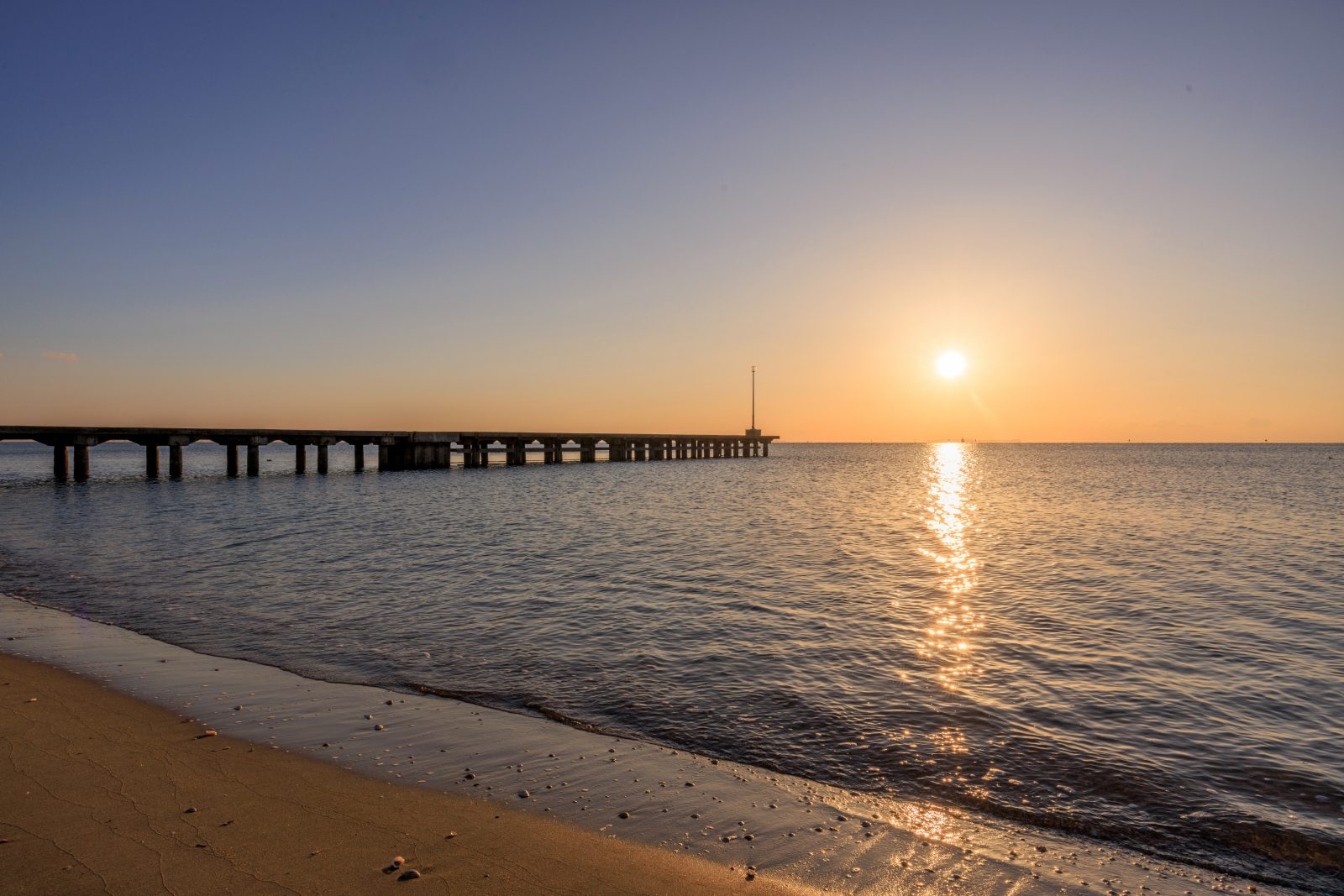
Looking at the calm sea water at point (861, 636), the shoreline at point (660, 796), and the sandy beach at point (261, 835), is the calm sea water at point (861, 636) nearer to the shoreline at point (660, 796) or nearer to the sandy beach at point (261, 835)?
the shoreline at point (660, 796)

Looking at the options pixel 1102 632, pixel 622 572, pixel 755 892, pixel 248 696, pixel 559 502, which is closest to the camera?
pixel 755 892

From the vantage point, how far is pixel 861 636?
10305 millimetres

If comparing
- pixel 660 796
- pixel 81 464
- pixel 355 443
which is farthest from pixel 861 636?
pixel 355 443

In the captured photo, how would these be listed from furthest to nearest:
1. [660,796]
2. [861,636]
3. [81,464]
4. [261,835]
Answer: [81,464]
[861,636]
[660,796]
[261,835]

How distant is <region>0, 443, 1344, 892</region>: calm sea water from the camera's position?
229 inches

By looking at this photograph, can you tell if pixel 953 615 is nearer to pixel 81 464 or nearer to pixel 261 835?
pixel 261 835

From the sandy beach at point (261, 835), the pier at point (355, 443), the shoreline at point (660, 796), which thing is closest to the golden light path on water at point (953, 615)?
the shoreline at point (660, 796)

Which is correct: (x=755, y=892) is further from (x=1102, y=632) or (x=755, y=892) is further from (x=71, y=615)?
(x=71, y=615)

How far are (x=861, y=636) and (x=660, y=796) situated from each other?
19.3 ft

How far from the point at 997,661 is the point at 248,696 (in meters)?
8.46

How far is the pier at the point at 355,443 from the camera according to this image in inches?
1736

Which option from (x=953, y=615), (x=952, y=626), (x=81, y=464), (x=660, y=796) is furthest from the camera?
(x=81, y=464)

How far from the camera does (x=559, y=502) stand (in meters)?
33.8

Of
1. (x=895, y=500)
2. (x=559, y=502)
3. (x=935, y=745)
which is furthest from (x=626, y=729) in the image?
(x=895, y=500)
